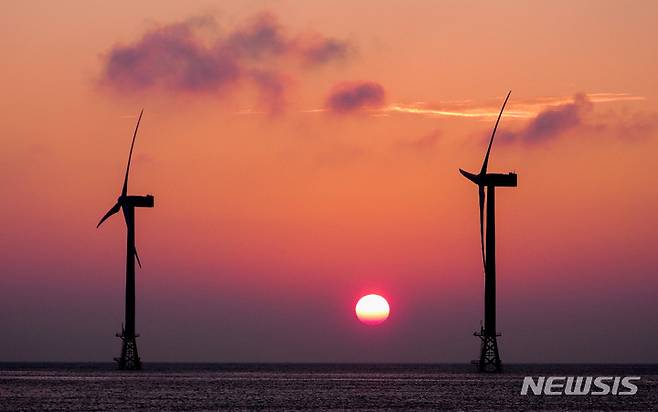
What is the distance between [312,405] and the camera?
12606cm

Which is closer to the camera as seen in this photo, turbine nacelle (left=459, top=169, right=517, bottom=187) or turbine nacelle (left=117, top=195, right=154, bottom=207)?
turbine nacelle (left=459, top=169, right=517, bottom=187)

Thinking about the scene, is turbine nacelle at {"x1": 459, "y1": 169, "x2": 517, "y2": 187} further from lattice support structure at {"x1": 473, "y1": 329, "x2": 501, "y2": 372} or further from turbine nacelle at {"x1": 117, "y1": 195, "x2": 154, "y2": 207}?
turbine nacelle at {"x1": 117, "y1": 195, "x2": 154, "y2": 207}

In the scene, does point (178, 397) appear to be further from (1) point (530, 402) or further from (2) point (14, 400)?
(1) point (530, 402)

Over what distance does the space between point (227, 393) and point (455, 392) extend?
31045 mm

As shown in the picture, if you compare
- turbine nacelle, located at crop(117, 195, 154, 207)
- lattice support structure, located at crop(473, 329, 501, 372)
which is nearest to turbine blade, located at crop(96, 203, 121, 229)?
turbine nacelle, located at crop(117, 195, 154, 207)

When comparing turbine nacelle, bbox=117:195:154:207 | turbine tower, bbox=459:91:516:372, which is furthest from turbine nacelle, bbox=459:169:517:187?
turbine nacelle, bbox=117:195:154:207

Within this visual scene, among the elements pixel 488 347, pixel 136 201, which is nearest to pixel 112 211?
pixel 136 201

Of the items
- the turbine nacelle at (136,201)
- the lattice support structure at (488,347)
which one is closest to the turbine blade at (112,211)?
the turbine nacelle at (136,201)

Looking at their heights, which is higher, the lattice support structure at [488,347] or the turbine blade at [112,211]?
the turbine blade at [112,211]

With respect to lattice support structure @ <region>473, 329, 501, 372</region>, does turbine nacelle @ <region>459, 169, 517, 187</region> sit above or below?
above

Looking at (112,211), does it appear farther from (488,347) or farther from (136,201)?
(488,347)

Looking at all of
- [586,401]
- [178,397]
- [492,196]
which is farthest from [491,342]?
[178,397]

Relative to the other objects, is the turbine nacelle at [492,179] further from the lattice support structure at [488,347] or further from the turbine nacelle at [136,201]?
the turbine nacelle at [136,201]

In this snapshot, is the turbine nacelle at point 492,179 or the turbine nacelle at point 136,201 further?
the turbine nacelle at point 136,201
